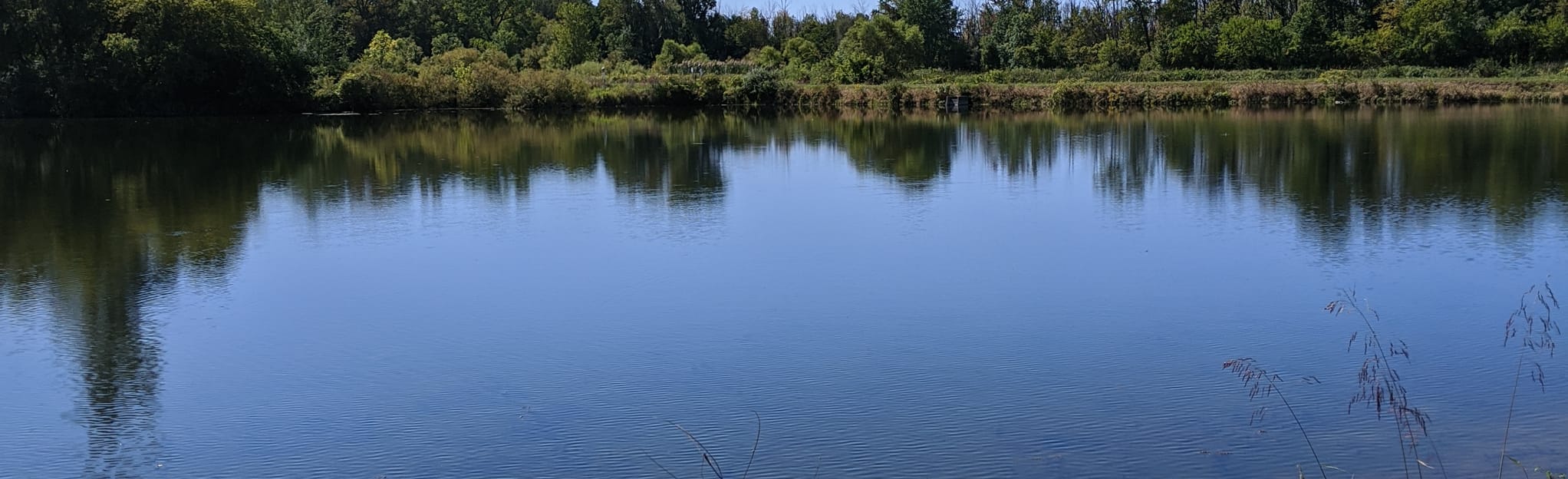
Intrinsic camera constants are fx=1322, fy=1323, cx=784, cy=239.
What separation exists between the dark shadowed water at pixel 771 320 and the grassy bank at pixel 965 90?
2090 cm

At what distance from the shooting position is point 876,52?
152 feet

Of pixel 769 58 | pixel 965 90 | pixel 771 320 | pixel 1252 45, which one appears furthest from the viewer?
pixel 769 58

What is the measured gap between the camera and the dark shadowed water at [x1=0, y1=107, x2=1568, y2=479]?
219 inches

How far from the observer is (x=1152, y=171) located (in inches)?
653

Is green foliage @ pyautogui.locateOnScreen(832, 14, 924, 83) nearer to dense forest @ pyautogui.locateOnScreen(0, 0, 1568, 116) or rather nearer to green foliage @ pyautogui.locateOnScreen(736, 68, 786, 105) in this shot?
dense forest @ pyautogui.locateOnScreen(0, 0, 1568, 116)

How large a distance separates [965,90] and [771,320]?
32048 millimetres

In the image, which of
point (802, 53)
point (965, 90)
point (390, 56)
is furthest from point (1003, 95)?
point (390, 56)

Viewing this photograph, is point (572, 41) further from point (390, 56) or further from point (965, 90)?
point (965, 90)

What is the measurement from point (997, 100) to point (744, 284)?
30372 millimetres

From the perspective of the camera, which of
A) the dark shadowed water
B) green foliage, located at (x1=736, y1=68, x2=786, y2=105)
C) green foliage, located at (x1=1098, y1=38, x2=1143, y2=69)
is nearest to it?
the dark shadowed water

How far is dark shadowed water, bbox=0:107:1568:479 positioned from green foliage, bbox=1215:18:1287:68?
98.9ft

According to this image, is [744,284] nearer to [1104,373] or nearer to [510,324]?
[510,324]

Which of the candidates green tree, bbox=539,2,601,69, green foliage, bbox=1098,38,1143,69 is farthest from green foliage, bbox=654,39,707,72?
green foliage, bbox=1098,38,1143,69

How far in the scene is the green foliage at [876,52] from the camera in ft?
143
